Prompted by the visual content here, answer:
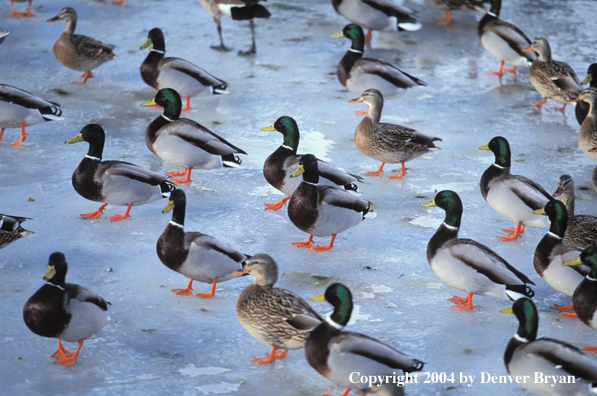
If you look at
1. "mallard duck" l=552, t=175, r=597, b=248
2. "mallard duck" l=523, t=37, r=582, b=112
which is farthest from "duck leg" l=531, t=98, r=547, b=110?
"mallard duck" l=552, t=175, r=597, b=248

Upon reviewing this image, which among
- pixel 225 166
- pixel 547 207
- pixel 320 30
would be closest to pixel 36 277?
pixel 225 166

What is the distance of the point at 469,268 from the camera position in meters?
4.48

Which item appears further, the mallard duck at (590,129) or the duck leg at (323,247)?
the mallard duck at (590,129)

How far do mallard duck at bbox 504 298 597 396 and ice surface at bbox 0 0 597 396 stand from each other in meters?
0.24

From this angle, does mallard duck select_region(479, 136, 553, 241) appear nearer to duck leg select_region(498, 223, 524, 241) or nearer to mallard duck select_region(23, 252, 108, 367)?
duck leg select_region(498, 223, 524, 241)

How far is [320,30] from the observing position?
33.5 ft

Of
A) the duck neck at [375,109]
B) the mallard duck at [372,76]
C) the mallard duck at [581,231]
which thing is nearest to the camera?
the mallard duck at [581,231]

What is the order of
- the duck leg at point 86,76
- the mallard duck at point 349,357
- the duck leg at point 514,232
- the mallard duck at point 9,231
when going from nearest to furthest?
1. the mallard duck at point 349,357
2. the mallard duck at point 9,231
3. the duck leg at point 514,232
4. the duck leg at point 86,76

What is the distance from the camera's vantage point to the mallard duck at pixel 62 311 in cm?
379

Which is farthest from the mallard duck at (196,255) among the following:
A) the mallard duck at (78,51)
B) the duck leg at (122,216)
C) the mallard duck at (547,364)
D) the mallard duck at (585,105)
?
the mallard duck at (585,105)

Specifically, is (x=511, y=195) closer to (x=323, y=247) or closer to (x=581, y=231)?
(x=581, y=231)

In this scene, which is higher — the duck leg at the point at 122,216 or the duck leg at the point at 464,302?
the duck leg at the point at 464,302

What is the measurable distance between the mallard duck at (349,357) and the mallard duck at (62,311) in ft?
3.94

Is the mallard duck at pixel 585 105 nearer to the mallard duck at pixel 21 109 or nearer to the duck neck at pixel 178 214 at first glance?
the duck neck at pixel 178 214
